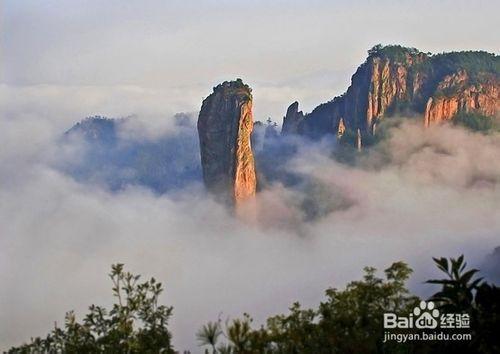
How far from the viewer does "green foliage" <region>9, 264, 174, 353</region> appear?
64.2 meters

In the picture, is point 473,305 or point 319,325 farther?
point 319,325

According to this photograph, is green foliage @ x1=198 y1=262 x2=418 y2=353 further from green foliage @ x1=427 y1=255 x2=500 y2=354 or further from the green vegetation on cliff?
green foliage @ x1=427 y1=255 x2=500 y2=354

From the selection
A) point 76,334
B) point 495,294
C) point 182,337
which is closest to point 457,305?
point 495,294

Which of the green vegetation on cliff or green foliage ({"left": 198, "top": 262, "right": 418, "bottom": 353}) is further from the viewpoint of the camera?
green foliage ({"left": 198, "top": 262, "right": 418, "bottom": 353})

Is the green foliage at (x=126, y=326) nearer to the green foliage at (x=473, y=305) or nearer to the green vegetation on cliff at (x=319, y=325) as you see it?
the green vegetation on cliff at (x=319, y=325)

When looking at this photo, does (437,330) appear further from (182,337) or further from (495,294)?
(182,337)

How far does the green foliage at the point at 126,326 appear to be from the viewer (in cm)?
6419

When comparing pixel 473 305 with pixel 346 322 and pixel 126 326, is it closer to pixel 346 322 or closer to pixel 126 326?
pixel 346 322

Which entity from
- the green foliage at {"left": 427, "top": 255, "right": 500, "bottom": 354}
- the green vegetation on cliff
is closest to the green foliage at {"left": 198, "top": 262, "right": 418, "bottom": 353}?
the green vegetation on cliff

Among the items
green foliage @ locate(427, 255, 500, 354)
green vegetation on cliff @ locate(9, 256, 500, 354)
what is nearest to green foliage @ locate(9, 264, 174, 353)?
green vegetation on cliff @ locate(9, 256, 500, 354)

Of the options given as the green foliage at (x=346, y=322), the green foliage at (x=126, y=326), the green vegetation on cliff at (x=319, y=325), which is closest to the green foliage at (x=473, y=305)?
the green vegetation on cliff at (x=319, y=325)

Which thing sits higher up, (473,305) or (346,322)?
(346,322)

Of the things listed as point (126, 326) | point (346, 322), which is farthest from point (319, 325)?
point (126, 326)

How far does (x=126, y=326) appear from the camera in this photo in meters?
64.4
